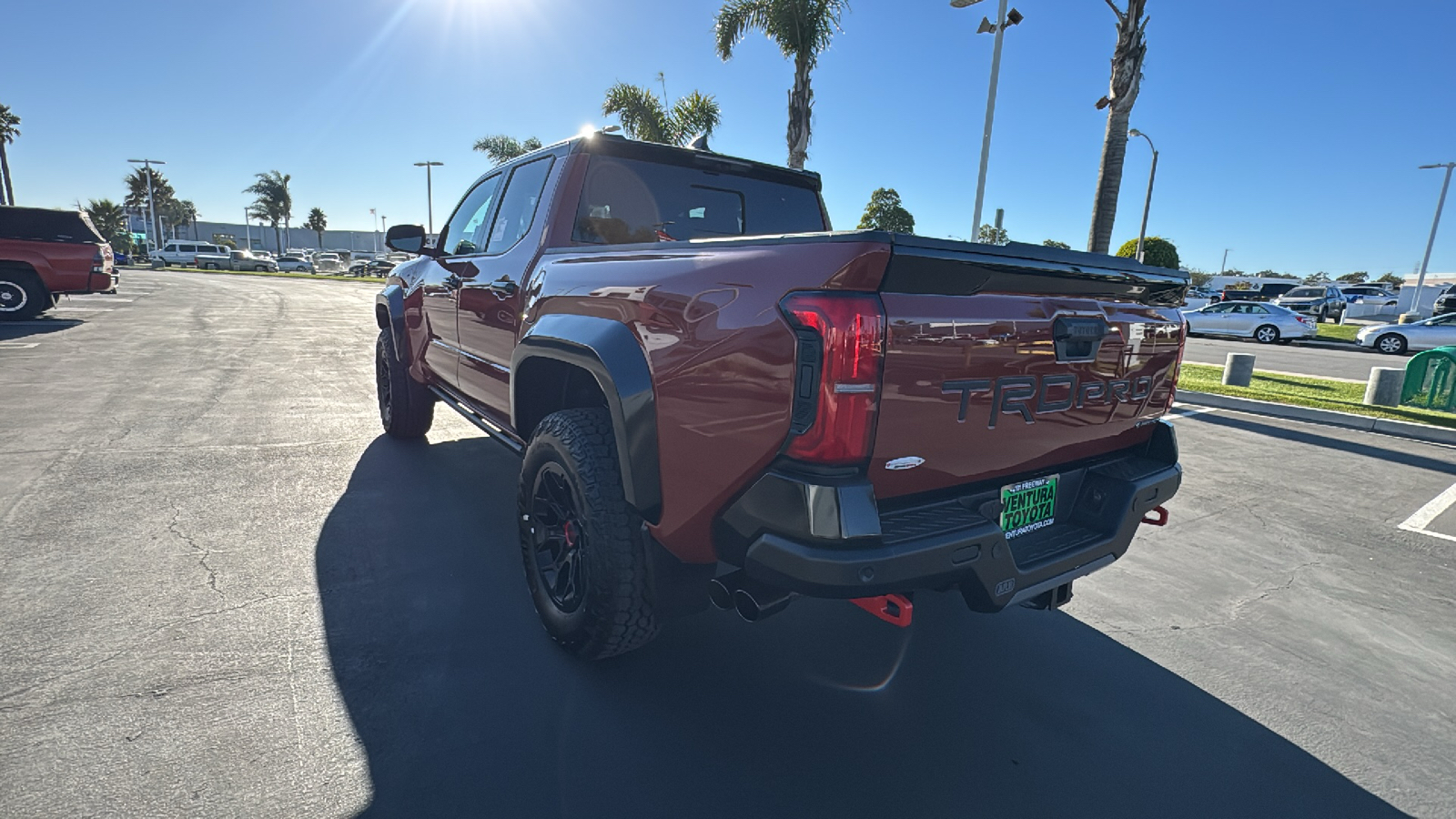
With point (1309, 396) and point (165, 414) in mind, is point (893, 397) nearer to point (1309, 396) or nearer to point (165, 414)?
point (165, 414)

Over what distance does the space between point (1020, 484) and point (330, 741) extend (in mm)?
2291

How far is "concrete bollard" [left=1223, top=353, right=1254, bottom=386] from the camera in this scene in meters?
10.2

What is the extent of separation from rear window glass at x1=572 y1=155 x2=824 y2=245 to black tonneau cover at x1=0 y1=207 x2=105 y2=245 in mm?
14174

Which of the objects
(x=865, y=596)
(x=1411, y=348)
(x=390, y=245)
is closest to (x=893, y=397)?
(x=865, y=596)

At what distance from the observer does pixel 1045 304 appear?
206 centimetres

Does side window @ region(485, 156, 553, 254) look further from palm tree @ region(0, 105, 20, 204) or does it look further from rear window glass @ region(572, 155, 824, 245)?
palm tree @ region(0, 105, 20, 204)

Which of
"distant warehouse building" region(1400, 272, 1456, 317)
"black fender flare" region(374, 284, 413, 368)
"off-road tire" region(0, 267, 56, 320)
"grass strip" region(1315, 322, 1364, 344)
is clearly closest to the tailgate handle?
"black fender flare" region(374, 284, 413, 368)

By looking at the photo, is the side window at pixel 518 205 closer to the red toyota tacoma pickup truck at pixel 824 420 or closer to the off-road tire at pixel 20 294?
the red toyota tacoma pickup truck at pixel 824 420

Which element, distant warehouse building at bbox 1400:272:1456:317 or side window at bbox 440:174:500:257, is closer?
side window at bbox 440:174:500:257

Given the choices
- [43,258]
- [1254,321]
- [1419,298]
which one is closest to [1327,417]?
[1254,321]

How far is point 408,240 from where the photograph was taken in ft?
15.6

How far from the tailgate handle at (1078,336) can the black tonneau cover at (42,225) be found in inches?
642

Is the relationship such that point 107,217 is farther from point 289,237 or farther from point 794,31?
point 794,31

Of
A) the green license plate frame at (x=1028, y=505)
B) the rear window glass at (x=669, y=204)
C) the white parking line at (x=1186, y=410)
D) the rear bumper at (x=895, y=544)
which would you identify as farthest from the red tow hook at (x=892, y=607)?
the white parking line at (x=1186, y=410)
